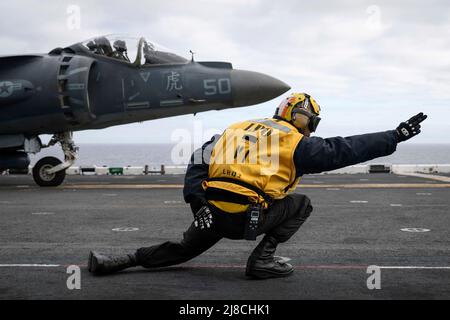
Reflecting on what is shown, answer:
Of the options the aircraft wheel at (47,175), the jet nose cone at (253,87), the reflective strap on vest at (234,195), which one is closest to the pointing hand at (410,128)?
the reflective strap on vest at (234,195)

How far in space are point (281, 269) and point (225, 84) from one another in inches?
466

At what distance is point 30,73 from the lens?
1761 centimetres

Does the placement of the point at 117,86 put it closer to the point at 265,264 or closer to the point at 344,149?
the point at 265,264

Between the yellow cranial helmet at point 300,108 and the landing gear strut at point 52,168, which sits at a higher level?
the yellow cranial helmet at point 300,108

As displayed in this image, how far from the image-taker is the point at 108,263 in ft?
18.9

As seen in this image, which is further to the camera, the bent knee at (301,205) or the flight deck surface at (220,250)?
the bent knee at (301,205)

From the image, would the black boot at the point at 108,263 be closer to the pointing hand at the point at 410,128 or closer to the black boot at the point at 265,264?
the black boot at the point at 265,264

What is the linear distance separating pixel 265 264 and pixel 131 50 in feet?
42.5

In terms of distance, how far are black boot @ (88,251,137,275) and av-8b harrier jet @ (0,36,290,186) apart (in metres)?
11.6

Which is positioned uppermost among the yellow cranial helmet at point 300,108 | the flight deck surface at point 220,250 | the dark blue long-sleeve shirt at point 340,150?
the yellow cranial helmet at point 300,108

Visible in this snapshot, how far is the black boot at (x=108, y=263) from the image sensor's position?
5.73 metres

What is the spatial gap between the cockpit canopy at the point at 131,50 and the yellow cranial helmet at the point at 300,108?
12.4 m
